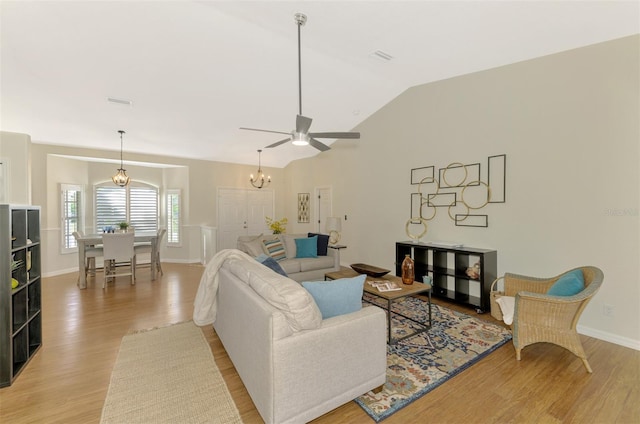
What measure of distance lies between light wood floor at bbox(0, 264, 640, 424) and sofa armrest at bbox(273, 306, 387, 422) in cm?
24

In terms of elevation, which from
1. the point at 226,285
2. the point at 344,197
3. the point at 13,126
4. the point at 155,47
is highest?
the point at 155,47

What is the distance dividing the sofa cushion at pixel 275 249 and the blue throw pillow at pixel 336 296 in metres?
2.79

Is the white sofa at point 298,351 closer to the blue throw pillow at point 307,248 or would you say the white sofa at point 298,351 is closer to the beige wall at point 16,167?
the blue throw pillow at point 307,248

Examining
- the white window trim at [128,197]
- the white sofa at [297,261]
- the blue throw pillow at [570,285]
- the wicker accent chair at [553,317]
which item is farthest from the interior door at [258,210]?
the blue throw pillow at [570,285]

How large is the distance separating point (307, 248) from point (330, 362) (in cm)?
329

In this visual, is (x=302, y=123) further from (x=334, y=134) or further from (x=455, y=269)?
(x=455, y=269)

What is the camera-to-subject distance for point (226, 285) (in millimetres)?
2627

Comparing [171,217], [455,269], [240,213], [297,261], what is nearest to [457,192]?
[455,269]

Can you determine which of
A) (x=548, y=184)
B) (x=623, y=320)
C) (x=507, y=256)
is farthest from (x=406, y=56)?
(x=623, y=320)

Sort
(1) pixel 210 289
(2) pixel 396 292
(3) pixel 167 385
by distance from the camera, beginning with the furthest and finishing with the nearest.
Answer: (2) pixel 396 292
(1) pixel 210 289
(3) pixel 167 385

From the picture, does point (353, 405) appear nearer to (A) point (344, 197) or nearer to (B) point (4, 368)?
(B) point (4, 368)

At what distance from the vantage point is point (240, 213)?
806cm

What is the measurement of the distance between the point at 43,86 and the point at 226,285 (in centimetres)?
400

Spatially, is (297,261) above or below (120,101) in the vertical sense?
below
